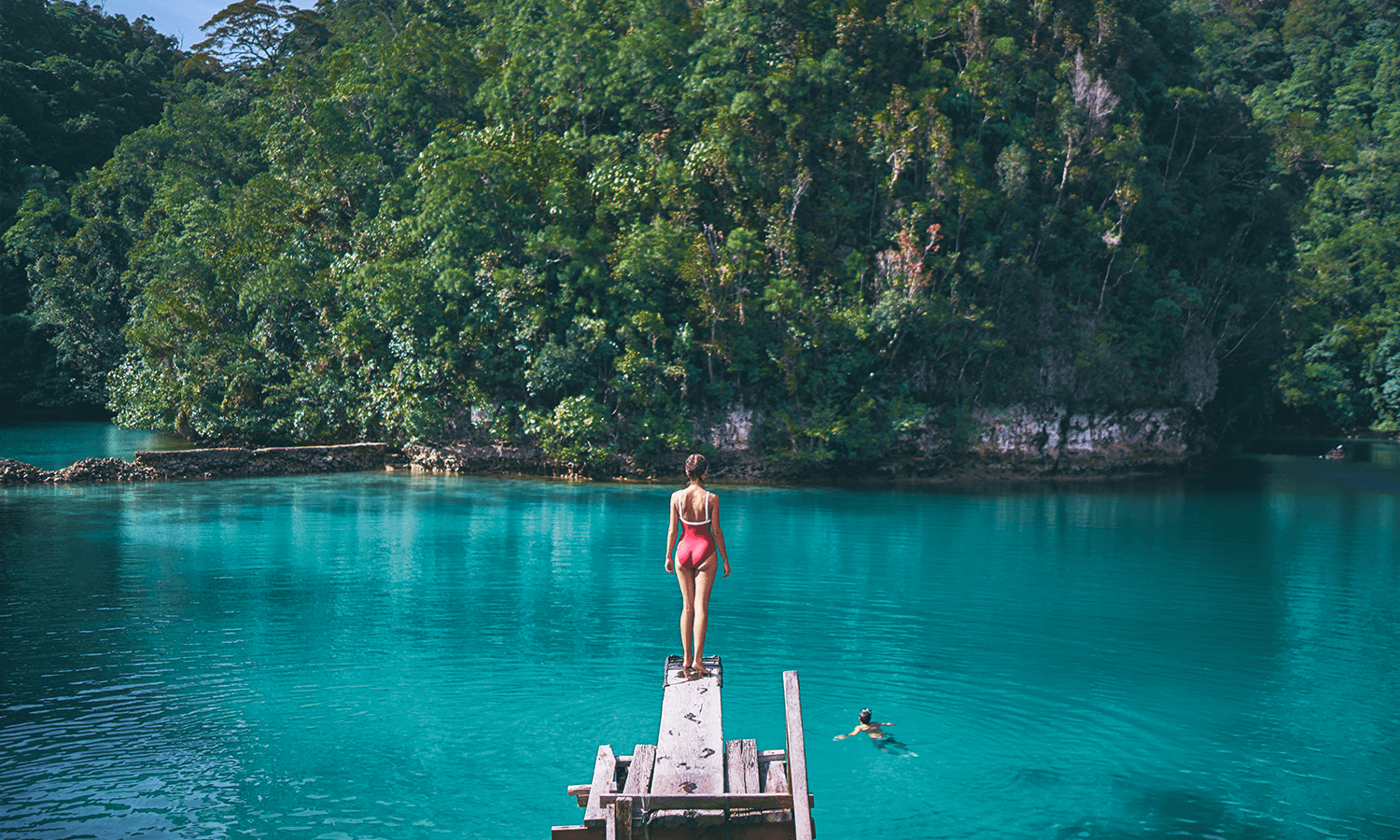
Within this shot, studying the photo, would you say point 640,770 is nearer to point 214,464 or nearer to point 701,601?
point 701,601

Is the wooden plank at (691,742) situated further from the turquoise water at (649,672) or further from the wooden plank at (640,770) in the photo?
the turquoise water at (649,672)

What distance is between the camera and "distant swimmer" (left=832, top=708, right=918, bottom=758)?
10.5m

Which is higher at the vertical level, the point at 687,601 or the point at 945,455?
the point at 945,455

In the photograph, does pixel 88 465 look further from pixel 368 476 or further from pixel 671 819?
pixel 671 819

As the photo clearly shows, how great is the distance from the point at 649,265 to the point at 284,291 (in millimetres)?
14919

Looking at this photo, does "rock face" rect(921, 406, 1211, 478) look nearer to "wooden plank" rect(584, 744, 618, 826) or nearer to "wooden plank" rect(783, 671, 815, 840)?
"wooden plank" rect(783, 671, 815, 840)

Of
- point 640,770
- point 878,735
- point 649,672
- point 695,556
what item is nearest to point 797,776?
point 640,770

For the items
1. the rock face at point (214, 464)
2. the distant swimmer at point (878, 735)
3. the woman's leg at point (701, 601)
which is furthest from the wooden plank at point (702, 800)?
the rock face at point (214, 464)

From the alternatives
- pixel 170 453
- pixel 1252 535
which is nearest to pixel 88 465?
pixel 170 453

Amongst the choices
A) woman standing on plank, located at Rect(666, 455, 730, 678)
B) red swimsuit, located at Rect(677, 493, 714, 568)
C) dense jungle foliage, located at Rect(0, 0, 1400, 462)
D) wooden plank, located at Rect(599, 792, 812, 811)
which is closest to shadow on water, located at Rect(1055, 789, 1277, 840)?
woman standing on plank, located at Rect(666, 455, 730, 678)

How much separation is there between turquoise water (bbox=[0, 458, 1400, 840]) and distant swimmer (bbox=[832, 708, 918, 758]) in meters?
0.17

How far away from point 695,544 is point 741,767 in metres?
2.16

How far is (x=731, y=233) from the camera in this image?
33188 millimetres

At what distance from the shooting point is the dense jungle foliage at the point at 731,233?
111 ft
